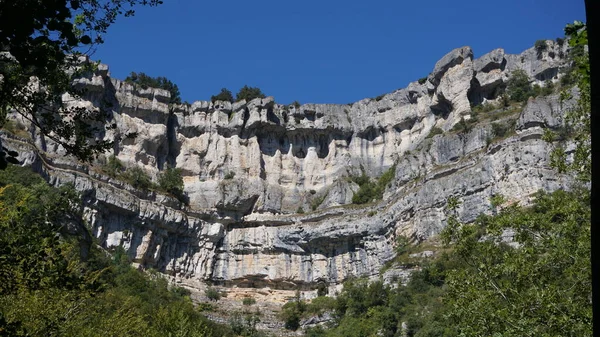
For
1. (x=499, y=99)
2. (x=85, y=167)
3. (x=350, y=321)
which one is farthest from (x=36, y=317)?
(x=499, y=99)

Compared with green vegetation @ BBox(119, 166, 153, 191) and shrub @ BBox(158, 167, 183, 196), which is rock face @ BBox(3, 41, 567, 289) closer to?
green vegetation @ BBox(119, 166, 153, 191)

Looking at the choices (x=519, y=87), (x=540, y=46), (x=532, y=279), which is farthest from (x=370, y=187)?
(x=532, y=279)

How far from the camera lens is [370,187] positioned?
6906cm

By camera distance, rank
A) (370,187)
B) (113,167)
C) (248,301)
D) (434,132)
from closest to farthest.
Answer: (248,301) → (113,167) → (434,132) → (370,187)

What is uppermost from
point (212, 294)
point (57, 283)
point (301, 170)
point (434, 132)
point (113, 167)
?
point (434, 132)

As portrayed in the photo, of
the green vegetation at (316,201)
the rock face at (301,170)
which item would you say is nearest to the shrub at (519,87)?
the rock face at (301,170)

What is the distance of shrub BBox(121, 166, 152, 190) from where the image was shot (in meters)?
62.8

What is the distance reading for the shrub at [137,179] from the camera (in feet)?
206

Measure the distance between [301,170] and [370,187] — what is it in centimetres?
882

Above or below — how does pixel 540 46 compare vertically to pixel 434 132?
above

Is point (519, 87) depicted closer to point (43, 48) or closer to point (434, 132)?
point (434, 132)

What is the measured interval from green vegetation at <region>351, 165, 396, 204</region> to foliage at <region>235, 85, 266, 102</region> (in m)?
15.6

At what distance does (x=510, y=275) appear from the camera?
1788cm

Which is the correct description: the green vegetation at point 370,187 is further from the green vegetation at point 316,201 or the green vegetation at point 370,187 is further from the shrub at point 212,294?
the shrub at point 212,294
